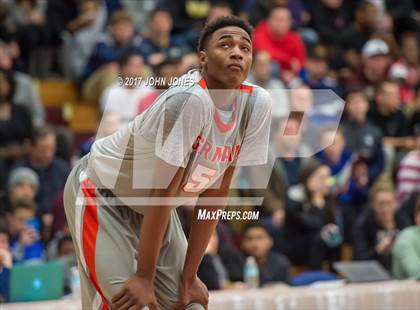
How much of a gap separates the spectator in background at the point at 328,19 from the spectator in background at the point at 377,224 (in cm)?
349

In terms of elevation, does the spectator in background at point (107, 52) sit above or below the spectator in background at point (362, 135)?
above

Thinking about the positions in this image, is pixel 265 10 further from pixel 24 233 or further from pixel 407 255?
pixel 24 233

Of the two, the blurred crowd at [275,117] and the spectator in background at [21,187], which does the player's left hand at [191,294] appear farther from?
the spectator in background at [21,187]

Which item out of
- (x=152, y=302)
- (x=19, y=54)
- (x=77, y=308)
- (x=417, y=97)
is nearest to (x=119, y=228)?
(x=152, y=302)

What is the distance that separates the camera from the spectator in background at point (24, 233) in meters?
7.47

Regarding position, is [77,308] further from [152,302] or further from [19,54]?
[19,54]

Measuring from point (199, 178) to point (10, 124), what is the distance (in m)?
4.85

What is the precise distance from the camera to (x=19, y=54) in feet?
33.3

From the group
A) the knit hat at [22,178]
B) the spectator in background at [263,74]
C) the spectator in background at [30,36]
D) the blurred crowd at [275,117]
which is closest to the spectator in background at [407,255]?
the blurred crowd at [275,117]

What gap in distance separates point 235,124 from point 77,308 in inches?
93.1

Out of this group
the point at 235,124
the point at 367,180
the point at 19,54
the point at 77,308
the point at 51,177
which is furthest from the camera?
the point at 19,54

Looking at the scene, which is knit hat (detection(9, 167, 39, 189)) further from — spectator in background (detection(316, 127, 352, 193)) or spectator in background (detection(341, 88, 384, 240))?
spectator in background (detection(341, 88, 384, 240))

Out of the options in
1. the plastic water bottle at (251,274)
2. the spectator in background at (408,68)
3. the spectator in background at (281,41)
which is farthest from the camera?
the spectator in background at (408,68)

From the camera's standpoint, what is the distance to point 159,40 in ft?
32.7
